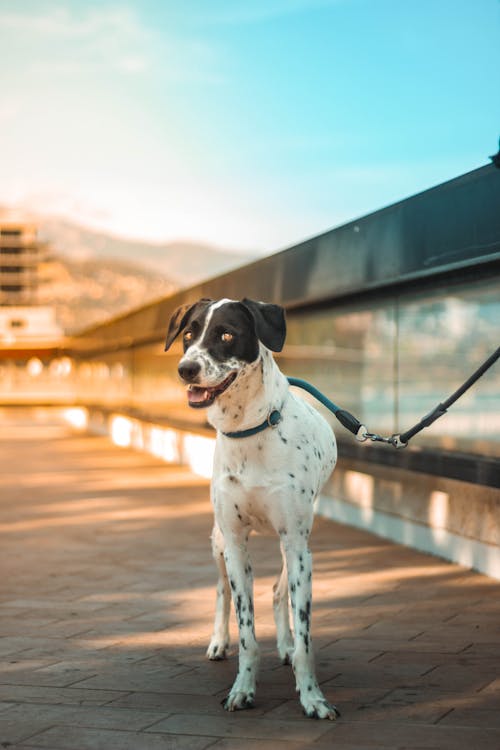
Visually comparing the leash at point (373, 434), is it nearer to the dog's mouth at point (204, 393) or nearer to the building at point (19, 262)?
the dog's mouth at point (204, 393)

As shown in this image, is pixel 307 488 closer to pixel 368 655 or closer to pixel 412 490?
pixel 368 655

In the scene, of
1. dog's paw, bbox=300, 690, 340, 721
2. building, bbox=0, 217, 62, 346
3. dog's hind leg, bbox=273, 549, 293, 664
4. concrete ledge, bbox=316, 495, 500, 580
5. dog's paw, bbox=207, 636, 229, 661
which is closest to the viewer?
dog's paw, bbox=300, 690, 340, 721

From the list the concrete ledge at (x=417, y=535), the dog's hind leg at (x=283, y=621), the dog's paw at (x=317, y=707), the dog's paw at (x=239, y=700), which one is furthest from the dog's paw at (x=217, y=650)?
the concrete ledge at (x=417, y=535)

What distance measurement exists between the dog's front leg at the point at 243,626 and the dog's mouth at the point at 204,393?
84 cm

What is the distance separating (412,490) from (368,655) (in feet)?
13.7

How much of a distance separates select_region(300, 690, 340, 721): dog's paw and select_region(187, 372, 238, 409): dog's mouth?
136cm

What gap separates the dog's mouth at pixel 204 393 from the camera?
15.9 ft

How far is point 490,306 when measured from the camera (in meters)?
8.91

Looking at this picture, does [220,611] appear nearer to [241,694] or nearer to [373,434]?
[241,694]

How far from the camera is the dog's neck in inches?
205

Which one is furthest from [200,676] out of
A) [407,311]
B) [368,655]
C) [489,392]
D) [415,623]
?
[407,311]

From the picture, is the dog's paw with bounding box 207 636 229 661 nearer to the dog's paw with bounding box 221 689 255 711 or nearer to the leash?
the dog's paw with bounding box 221 689 255 711

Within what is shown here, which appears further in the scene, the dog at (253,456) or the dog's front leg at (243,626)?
the dog's front leg at (243,626)

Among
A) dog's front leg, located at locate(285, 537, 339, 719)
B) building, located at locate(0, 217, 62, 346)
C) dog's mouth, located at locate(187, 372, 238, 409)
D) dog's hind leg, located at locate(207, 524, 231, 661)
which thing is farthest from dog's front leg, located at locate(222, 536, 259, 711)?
building, located at locate(0, 217, 62, 346)
